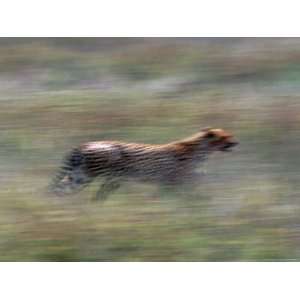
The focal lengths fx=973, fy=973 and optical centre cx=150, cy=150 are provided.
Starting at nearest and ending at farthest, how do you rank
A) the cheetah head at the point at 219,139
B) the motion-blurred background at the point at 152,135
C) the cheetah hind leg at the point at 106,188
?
the motion-blurred background at the point at 152,135 < the cheetah hind leg at the point at 106,188 < the cheetah head at the point at 219,139

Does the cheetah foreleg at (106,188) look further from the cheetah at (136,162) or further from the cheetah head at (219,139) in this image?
the cheetah head at (219,139)

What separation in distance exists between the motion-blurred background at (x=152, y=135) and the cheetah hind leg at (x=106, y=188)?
42mm

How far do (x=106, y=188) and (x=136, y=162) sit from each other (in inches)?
10.7

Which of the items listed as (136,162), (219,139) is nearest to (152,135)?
(136,162)

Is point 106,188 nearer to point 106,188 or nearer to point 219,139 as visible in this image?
point 106,188

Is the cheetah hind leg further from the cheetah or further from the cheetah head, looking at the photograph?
the cheetah head

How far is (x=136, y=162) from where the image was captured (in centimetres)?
578

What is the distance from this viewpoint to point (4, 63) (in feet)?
20.5

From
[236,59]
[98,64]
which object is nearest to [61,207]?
[98,64]

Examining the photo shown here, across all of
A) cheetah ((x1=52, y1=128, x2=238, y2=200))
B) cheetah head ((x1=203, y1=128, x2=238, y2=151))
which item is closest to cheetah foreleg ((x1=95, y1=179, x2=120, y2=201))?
cheetah ((x1=52, y1=128, x2=238, y2=200))

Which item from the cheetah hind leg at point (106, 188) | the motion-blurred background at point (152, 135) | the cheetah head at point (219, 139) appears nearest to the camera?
the motion-blurred background at point (152, 135)

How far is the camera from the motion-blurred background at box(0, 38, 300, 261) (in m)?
5.36

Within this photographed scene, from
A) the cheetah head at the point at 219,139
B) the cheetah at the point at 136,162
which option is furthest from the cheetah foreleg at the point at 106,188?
the cheetah head at the point at 219,139

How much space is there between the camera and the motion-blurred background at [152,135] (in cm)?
536
